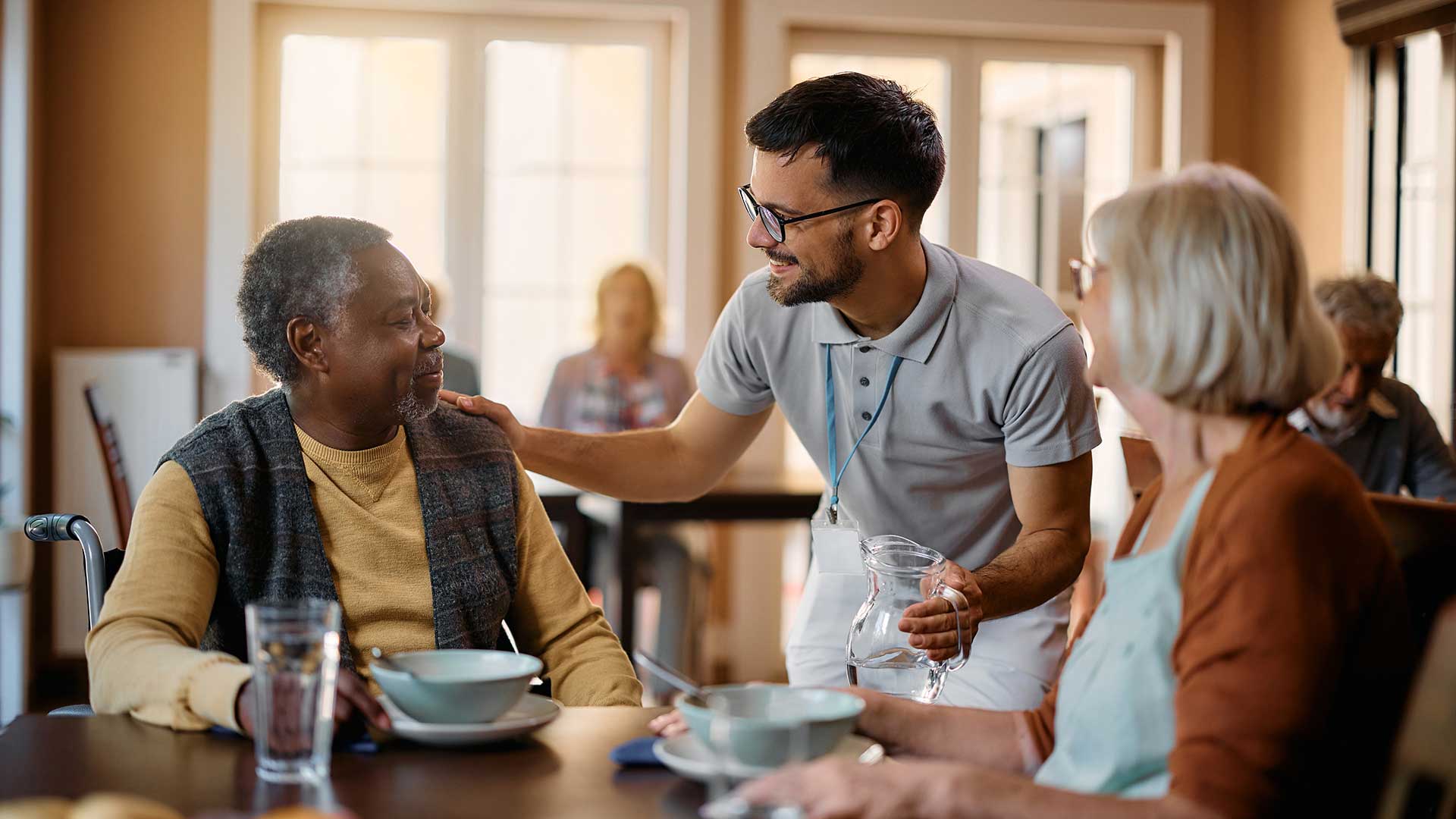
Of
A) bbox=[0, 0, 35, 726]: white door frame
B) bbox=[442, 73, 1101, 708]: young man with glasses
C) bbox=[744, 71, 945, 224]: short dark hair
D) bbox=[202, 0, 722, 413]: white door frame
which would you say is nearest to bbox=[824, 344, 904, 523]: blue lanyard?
bbox=[442, 73, 1101, 708]: young man with glasses

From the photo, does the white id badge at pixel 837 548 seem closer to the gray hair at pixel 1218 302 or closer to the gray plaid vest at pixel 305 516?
the gray plaid vest at pixel 305 516

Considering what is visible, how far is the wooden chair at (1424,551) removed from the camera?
134 cm

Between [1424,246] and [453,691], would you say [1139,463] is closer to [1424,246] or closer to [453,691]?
[453,691]

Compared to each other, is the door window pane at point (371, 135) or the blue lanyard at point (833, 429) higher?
the door window pane at point (371, 135)

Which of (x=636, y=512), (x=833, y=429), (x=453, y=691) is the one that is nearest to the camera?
(x=453, y=691)

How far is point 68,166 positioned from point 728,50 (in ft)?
8.10

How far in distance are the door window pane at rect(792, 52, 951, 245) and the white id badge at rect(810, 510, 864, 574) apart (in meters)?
3.46

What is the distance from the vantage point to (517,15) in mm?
4996

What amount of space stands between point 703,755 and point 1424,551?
2.56 feet

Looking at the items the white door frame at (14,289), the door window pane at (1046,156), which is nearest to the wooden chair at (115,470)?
the white door frame at (14,289)

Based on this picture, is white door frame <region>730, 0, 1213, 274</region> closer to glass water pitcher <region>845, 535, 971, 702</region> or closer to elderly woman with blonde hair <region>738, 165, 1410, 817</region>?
glass water pitcher <region>845, 535, 971, 702</region>

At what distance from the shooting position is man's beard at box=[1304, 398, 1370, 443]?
3152 millimetres

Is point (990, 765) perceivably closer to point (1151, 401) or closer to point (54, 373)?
point (1151, 401)

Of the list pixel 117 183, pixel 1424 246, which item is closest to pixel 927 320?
pixel 1424 246
